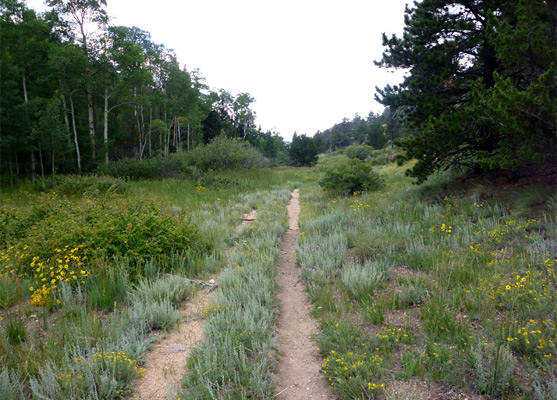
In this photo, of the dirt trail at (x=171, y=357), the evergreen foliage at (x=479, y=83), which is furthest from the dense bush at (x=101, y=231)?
the evergreen foliage at (x=479, y=83)

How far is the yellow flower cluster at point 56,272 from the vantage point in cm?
371

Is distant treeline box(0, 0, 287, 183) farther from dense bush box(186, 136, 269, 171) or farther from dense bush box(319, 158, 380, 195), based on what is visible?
dense bush box(319, 158, 380, 195)

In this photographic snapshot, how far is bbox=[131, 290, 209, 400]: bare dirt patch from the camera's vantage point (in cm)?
248

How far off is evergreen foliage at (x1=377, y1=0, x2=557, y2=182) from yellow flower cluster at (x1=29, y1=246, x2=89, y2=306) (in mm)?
7097

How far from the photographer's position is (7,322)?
329 cm

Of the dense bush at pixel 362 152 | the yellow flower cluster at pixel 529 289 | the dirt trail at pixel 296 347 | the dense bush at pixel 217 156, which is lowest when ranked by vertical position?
the dirt trail at pixel 296 347

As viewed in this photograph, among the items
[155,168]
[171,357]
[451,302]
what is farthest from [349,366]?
[155,168]

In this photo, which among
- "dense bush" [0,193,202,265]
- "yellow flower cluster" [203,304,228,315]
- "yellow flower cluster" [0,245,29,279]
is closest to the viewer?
"yellow flower cluster" [203,304,228,315]

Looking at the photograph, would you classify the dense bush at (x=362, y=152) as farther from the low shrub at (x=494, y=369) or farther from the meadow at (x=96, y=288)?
the low shrub at (x=494, y=369)

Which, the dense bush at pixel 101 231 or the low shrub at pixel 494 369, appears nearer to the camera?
the low shrub at pixel 494 369

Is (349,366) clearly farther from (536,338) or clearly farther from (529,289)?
(529,289)

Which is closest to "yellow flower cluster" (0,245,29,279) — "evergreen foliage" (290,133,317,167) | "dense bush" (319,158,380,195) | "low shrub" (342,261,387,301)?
"low shrub" (342,261,387,301)

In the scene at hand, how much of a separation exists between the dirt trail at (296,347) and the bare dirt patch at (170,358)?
94 cm

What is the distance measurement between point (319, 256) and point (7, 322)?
439cm
